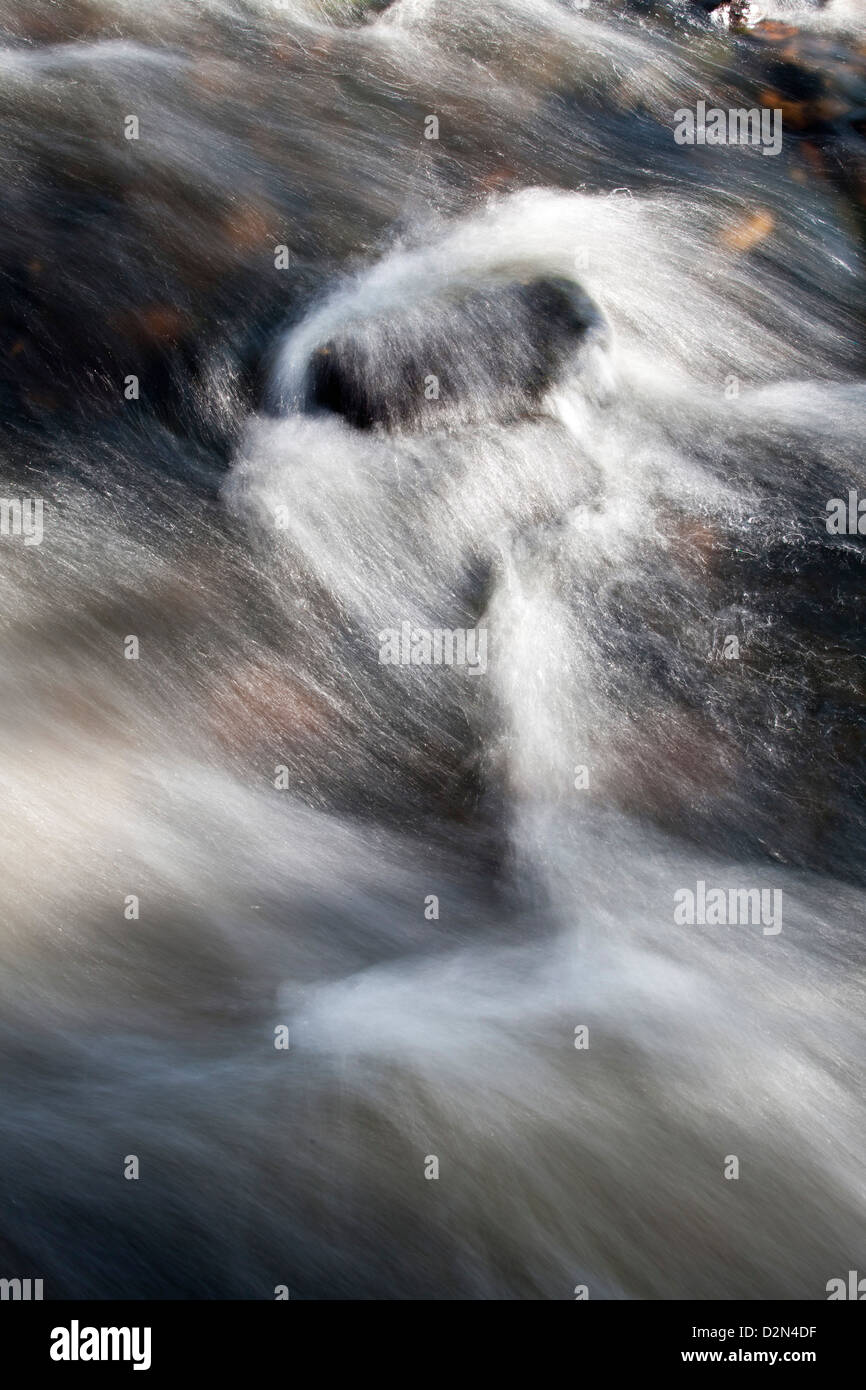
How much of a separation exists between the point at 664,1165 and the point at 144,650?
281 centimetres

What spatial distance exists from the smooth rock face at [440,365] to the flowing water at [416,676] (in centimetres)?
2

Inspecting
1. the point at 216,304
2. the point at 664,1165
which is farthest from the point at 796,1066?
the point at 216,304

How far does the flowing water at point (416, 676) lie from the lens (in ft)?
13.0

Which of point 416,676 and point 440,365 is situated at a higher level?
point 440,365

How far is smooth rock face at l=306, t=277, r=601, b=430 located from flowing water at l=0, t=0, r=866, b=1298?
0.02 m

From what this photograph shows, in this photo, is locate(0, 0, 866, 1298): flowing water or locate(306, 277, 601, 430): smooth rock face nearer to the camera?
locate(0, 0, 866, 1298): flowing water

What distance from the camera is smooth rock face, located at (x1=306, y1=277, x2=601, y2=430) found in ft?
19.6

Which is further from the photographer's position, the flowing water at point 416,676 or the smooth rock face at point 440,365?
the smooth rock face at point 440,365

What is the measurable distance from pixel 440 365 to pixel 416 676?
1520mm

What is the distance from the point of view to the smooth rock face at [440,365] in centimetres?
598

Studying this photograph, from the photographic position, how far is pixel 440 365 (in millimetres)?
5988

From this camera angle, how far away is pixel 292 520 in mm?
5777
